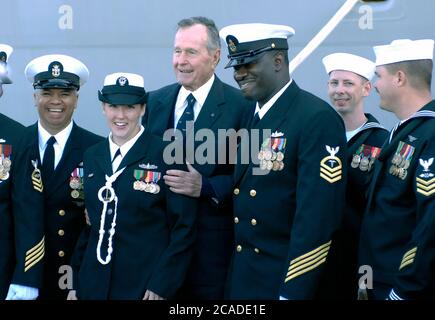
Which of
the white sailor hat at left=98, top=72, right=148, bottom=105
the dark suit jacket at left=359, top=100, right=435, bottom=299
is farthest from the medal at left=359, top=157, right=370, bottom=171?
the white sailor hat at left=98, top=72, right=148, bottom=105

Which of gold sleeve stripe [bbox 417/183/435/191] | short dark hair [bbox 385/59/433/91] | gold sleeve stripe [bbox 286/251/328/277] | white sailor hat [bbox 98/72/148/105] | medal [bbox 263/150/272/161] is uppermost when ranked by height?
short dark hair [bbox 385/59/433/91]

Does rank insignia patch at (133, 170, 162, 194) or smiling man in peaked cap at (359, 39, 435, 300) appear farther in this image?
rank insignia patch at (133, 170, 162, 194)

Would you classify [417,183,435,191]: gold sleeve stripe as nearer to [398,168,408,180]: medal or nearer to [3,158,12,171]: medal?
[398,168,408,180]: medal

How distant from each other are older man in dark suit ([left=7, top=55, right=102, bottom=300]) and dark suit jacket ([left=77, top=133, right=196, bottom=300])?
0.25 m

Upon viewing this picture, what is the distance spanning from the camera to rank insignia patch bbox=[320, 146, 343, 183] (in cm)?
363

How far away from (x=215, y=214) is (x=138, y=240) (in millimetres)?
356

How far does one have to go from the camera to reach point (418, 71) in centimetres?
391

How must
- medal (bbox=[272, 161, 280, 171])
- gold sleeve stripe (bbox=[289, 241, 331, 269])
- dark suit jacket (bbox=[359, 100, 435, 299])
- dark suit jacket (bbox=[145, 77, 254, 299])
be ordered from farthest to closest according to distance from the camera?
1. dark suit jacket (bbox=[145, 77, 254, 299])
2. medal (bbox=[272, 161, 280, 171])
3. gold sleeve stripe (bbox=[289, 241, 331, 269])
4. dark suit jacket (bbox=[359, 100, 435, 299])

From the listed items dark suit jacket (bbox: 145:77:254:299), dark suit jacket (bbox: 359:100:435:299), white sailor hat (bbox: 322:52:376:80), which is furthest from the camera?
white sailor hat (bbox: 322:52:376:80)

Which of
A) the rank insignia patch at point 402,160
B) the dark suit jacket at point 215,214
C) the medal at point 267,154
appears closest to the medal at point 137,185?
the dark suit jacket at point 215,214

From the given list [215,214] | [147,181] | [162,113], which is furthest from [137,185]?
[162,113]

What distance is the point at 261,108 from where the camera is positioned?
3.94 metres

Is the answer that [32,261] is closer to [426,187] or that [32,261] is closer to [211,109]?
[211,109]

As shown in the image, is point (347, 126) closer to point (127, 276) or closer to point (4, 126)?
point (127, 276)
